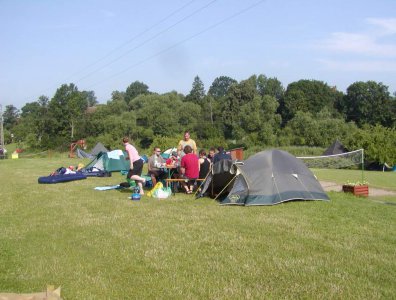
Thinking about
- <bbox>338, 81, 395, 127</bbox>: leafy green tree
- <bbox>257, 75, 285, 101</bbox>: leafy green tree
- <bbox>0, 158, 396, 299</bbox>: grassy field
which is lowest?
<bbox>0, 158, 396, 299</bbox>: grassy field

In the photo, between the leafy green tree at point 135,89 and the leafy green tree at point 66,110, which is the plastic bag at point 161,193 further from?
the leafy green tree at point 135,89

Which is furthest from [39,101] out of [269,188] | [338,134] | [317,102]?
[269,188]

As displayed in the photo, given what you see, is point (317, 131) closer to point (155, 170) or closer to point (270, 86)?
point (270, 86)

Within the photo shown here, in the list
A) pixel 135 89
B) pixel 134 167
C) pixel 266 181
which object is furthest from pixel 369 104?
pixel 266 181

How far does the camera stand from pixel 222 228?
7965 mm

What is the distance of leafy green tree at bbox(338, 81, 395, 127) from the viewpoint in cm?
6819

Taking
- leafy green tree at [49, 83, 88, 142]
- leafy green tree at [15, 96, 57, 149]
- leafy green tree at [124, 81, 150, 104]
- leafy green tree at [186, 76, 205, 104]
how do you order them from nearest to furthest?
leafy green tree at [15, 96, 57, 149]
leafy green tree at [49, 83, 88, 142]
leafy green tree at [186, 76, 205, 104]
leafy green tree at [124, 81, 150, 104]

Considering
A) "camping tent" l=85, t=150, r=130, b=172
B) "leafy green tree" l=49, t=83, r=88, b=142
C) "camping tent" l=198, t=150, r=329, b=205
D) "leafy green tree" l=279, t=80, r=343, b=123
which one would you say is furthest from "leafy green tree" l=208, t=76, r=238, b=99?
"camping tent" l=198, t=150, r=329, b=205

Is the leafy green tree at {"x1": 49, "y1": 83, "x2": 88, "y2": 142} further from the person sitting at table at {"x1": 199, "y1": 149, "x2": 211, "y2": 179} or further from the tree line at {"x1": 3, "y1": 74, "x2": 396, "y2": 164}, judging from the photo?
the person sitting at table at {"x1": 199, "y1": 149, "x2": 211, "y2": 179}

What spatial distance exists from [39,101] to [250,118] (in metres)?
46.1

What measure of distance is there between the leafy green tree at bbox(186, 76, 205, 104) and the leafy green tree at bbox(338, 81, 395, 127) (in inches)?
→ 950

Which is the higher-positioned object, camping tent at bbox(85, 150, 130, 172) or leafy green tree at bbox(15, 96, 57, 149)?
leafy green tree at bbox(15, 96, 57, 149)

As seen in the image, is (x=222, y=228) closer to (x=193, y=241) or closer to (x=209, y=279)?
(x=193, y=241)

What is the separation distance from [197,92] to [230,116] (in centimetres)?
1342
